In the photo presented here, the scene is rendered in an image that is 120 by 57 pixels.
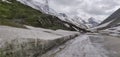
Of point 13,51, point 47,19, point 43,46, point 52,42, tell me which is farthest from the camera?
point 47,19

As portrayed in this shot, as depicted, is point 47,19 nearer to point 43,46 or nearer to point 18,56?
point 43,46

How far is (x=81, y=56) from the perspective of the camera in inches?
485

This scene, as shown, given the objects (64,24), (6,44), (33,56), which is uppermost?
(64,24)

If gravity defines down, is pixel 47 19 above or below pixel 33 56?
above

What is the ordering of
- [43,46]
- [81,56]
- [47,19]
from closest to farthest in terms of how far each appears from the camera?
[81,56] < [43,46] < [47,19]

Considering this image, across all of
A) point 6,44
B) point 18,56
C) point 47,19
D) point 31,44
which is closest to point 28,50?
point 31,44

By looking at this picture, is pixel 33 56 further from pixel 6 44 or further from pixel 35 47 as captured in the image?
pixel 6 44

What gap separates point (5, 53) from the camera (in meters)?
9.62

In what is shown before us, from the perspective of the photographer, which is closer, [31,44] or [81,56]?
[81,56]

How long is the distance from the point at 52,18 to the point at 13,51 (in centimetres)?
5230

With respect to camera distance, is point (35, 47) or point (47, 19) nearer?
point (35, 47)

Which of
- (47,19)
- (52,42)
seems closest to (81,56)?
(52,42)

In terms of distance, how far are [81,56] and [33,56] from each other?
2997 millimetres

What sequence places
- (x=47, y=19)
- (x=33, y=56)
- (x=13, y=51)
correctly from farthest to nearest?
(x=47, y=19) < (x=33, y=56) < (x=13, y=51)
